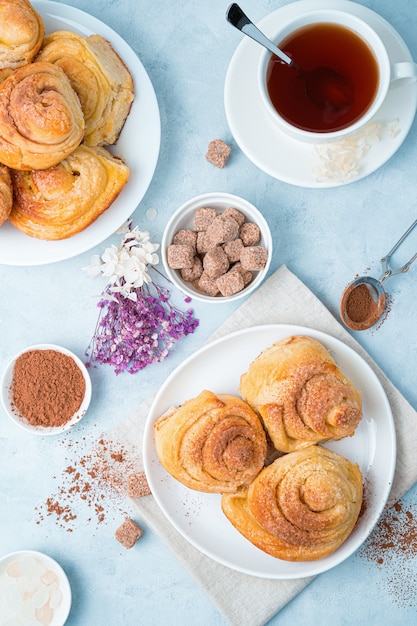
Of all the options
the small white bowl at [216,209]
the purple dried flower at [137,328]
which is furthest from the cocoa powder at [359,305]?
the purple dried flower at [137,328]

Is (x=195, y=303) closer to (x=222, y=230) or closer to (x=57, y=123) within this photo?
(x=222, y=230)

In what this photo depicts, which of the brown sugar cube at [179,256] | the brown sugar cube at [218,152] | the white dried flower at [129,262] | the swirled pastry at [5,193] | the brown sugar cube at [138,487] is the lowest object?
the brown sugar cube at [138,487]

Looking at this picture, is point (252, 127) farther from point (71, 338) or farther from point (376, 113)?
point (71, 338)

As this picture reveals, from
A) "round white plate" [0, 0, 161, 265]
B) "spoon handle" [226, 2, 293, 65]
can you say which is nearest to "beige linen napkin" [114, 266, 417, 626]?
"round white plate" [0, 0, 161, 265]

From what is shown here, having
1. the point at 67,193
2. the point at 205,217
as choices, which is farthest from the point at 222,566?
the point at 67,193

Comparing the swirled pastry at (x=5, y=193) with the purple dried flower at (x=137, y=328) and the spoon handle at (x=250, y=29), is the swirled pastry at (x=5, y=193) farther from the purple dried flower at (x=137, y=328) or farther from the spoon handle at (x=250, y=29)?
the spoon handle at (x=250, y=29)

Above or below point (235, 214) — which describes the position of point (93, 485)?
below
